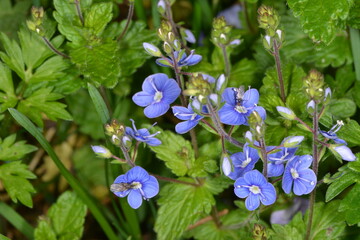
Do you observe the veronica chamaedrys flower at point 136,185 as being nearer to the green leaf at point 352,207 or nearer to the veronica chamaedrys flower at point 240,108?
the veronica chamaedrys flower at point 240,108

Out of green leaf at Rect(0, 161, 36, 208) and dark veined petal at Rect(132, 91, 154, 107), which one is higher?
dark veined petal at Rect(132, 91, 154, 107)

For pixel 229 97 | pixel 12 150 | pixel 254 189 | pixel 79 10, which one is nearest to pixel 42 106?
pixel 12 150

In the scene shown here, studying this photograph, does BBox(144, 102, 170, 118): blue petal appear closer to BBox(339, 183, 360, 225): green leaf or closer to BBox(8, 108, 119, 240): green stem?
BBox(8, 108, 119, 240): green stem

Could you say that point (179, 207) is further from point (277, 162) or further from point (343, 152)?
point (343, 152)

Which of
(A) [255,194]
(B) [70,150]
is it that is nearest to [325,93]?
(A) [255,194]

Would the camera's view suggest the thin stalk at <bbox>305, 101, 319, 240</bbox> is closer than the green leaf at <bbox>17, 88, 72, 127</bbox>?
Yes

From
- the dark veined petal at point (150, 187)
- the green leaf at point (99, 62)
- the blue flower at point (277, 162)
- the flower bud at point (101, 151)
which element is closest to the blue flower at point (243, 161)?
the blue flower at point (277, 162)

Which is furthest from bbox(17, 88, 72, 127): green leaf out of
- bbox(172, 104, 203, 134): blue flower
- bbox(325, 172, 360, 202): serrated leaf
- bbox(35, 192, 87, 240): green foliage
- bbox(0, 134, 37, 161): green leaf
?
bbox(325, 172, 360, 202): serrated leaf

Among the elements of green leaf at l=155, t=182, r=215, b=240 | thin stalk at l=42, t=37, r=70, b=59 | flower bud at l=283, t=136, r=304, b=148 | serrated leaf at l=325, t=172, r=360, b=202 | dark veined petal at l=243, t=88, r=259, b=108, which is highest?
thin stalk at l=42, t=37, r=70, b=59
